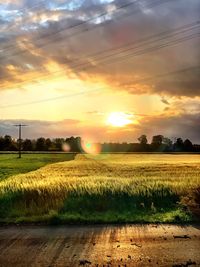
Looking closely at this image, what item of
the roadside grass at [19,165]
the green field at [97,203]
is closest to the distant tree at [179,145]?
the roadside grass at [19,165]

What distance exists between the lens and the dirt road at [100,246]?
27.2 feet

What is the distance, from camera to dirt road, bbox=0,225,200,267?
8.30 meters

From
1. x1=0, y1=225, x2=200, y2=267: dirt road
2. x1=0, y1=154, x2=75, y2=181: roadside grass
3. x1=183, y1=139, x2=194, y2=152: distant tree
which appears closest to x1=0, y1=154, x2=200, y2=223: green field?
x1=0, y1=225, x2=200, y2=267: dirt road

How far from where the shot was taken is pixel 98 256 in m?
8.62

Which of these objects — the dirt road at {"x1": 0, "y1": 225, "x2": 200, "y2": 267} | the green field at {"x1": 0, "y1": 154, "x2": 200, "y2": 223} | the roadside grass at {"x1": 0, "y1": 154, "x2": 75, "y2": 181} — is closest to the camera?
the dirt road at {"x1": 0, "y1": 225, "x2": 200, "y2": 267}

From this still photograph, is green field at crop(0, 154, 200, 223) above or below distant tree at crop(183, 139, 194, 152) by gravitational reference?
below

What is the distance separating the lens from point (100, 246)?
30.8ft

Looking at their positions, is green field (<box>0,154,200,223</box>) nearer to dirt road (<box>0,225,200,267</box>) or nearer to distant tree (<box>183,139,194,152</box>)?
dirt road (<box>0,225,200,267</box>)

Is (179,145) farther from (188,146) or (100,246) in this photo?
(100,246)

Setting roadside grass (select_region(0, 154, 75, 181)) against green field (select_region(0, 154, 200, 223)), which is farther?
roadside grass (select_region(0, 154, 75, 181))

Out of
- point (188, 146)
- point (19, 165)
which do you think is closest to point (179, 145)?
point (188, 146)

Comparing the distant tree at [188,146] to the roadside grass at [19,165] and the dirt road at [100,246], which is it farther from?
the dirt road at [100,246]

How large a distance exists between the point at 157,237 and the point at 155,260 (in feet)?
6.23

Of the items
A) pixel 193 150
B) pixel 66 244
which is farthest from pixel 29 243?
pixel 193 150
